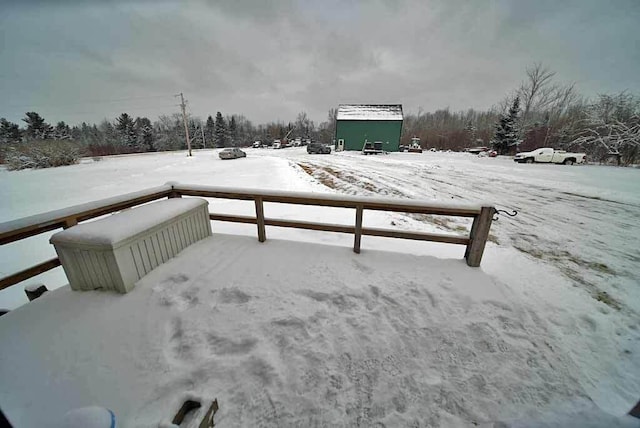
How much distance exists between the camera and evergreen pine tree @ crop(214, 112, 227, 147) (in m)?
51.6

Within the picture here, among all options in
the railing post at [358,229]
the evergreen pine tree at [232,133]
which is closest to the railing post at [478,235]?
the railing post at [358,229]

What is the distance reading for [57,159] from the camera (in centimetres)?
1980

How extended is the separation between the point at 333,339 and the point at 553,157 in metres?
24.3

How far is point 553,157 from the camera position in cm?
1805

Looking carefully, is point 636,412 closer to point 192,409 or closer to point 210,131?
point 192,409

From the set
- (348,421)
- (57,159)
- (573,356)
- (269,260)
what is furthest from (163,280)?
(57,159)

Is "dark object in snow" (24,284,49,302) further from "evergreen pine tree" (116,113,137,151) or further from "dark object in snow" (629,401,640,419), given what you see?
"evergreen pine tree" (116,113,137,151)

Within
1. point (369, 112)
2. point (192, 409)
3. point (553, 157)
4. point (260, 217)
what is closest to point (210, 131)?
point (369, 112)

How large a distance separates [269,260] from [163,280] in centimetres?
130

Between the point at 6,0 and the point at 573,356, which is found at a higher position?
the point at 6,0

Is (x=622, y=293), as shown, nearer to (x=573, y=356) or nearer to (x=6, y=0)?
(x=573, y=356)

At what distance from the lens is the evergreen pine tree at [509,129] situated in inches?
1066

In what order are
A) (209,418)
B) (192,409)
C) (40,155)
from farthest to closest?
1. (40,155)
2. (192,409)
3. (209,418)

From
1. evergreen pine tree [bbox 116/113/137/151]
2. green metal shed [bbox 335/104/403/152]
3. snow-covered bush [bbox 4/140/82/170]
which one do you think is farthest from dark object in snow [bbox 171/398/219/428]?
evergreen pine tree [bbox 116/113/137/151]
